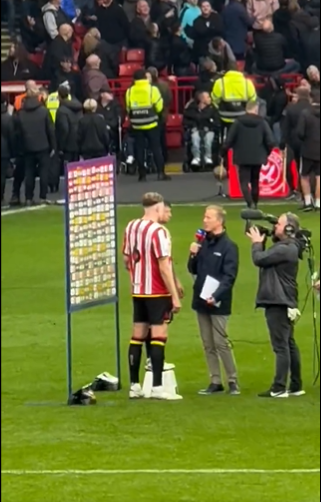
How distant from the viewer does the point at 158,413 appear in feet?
36.4

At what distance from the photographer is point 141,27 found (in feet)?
36.5

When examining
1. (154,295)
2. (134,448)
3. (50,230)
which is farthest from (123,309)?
(134,448)

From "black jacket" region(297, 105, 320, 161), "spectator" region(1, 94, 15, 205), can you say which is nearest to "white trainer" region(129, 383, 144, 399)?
"spectator" region(1, 94, 15, 205)

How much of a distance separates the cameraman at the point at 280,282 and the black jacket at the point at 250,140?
234 inches

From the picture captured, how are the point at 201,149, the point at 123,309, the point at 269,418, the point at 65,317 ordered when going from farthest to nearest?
the point at 201,149, the point at 123,309, the point at 65,317, the point at 269,418

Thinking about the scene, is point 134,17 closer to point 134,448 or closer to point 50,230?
point 134,448

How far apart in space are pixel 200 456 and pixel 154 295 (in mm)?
1712

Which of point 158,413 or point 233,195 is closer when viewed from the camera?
point 158,413

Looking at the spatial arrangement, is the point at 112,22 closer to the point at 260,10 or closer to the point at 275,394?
the point at 260,10

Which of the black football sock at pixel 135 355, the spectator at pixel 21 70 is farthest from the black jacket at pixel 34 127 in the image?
the black football sock at pixel 135 355

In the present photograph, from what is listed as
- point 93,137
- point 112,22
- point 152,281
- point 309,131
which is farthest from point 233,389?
point 309,131

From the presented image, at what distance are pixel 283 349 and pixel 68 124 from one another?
7.17 feet

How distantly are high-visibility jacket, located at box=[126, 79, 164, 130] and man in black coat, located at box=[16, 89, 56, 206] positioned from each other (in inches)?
36.9

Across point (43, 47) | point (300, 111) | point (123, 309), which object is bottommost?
point (123, 309)
